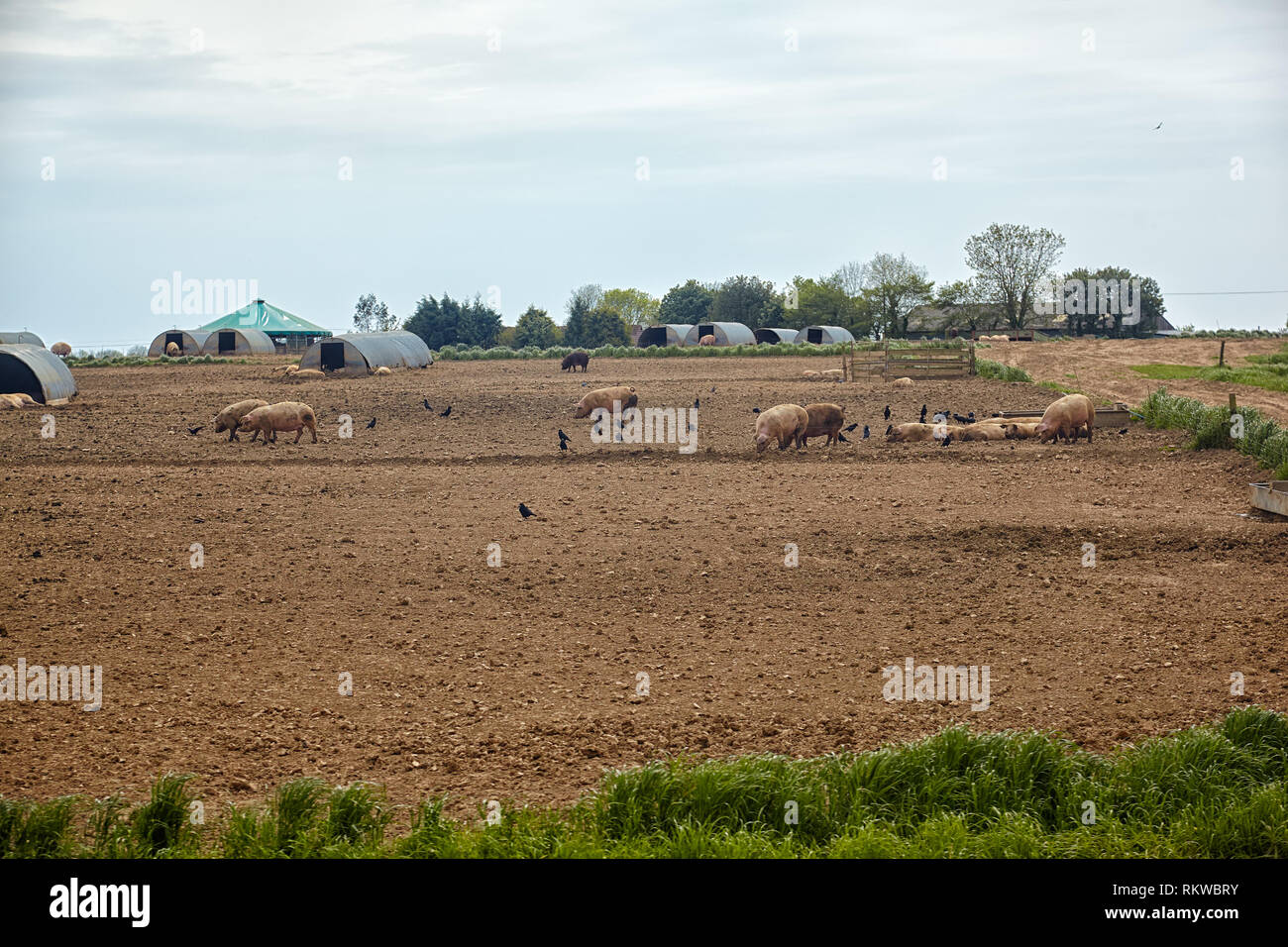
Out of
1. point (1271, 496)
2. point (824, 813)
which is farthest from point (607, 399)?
point (824, 813)

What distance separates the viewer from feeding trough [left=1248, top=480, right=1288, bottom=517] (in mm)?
12984

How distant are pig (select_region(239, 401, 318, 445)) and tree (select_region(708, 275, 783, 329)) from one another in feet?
237

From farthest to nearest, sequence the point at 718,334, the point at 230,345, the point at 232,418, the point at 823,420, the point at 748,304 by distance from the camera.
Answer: the point at 748,304, the point at 718,334, the point at 230,345, the point at 232,418, the point at 823,420

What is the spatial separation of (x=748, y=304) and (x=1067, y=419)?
74094 mm

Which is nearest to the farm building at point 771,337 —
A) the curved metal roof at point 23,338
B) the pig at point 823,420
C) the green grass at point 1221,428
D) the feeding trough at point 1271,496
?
the curved metal roof at point 23,338

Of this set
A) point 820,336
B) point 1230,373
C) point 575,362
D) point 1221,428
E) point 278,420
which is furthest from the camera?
point 820,336

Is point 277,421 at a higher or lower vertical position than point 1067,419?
higher

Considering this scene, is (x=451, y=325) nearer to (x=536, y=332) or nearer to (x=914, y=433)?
(x=536, y=332)

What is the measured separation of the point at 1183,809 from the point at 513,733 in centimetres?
386

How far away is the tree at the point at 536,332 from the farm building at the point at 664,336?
253 inches

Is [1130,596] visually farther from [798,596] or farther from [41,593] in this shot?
[41,593]

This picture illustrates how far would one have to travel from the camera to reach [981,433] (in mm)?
21484

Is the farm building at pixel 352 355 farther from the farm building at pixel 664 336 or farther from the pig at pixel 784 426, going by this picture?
the farm building at pixel 664 336

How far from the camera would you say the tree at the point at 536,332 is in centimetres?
7719
